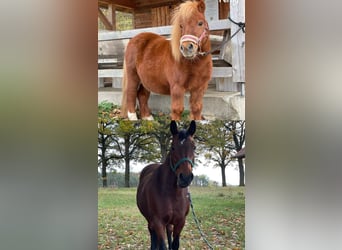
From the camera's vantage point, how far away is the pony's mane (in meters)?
1.38

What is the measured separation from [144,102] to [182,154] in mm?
279

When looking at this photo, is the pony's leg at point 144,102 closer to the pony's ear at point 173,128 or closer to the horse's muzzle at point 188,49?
the pony's ear at point 173,128

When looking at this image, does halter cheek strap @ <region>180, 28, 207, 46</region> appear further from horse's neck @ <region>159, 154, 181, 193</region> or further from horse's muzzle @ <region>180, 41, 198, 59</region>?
horse's neck @ <region>159, 154, 181, 193</region>

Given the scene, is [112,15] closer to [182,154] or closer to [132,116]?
[132,116]

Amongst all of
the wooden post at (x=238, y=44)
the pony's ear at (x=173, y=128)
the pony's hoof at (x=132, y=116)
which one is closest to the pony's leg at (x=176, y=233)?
the pony's ear at (x=173, y=128)

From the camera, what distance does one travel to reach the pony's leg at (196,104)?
1407 mm

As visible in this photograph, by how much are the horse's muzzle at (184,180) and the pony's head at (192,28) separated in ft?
1.55

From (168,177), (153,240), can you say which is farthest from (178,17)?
(153,240)

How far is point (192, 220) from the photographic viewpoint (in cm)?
141

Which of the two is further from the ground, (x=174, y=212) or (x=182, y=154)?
(x=182, y=154)

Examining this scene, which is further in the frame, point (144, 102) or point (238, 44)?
point (144, 102)

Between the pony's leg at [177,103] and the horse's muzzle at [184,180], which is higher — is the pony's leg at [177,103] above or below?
above
